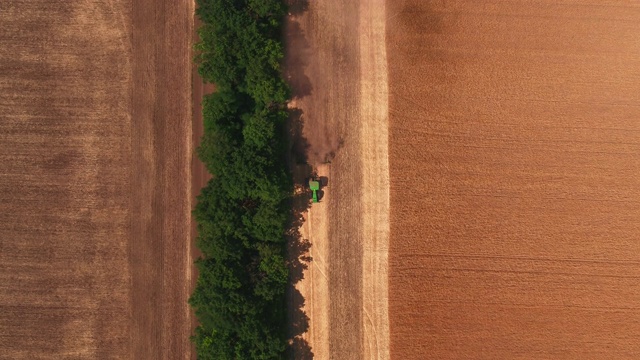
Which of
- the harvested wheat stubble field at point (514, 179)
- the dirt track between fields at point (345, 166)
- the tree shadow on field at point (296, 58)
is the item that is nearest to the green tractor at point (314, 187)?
the dirt track between fields at point (345, 166)

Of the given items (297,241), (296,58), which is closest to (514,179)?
(297,241)

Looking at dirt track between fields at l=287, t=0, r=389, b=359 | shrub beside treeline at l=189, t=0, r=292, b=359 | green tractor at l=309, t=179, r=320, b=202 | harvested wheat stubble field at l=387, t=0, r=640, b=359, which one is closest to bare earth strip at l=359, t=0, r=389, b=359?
dirt track between fields at l=287, t=0, r=389, b=359

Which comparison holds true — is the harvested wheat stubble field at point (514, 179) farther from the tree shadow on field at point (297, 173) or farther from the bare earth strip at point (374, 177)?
the tree shadow on field at point (297, 173)

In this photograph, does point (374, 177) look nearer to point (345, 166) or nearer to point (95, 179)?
point (345, 166)

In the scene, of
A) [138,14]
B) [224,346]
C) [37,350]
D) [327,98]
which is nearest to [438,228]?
[327,98]

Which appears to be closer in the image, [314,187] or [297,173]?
[314,187]

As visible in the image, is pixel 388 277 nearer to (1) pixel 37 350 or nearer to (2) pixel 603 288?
(2) pixel 603 288
